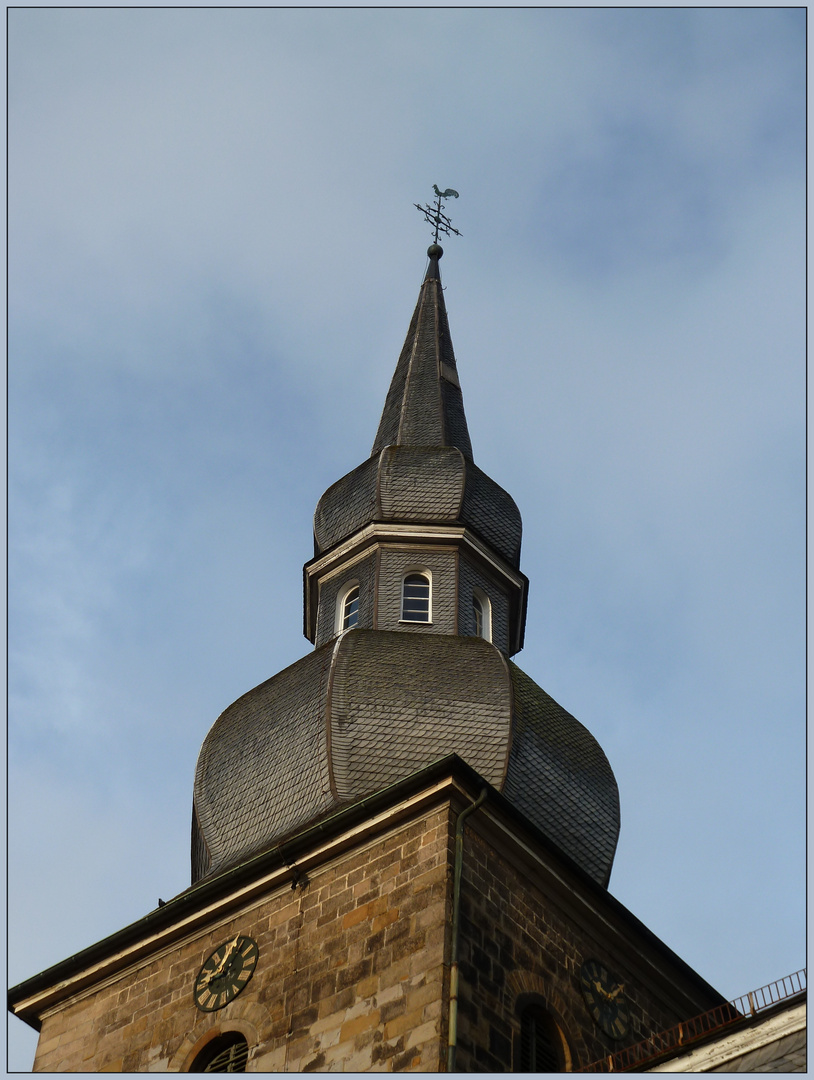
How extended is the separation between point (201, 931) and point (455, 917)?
3.94 metres

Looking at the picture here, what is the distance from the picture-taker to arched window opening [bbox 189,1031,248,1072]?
2173cm

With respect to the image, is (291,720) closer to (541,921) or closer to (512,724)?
(512,724)

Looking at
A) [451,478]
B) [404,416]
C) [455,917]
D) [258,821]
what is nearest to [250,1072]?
[455,917]

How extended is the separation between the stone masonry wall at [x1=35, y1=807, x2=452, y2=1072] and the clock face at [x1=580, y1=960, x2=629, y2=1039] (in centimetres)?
245

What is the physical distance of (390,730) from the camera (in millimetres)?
24422

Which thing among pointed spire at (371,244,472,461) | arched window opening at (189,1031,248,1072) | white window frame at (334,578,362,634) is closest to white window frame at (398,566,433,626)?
white window frame at (334,578,362,634)

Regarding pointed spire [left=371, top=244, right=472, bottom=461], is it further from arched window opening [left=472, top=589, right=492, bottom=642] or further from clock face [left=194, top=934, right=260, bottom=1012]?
Answer: clock face [left=194, top=934, right=260, bottom=1012]

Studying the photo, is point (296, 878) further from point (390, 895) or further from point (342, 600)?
point (342, 600)

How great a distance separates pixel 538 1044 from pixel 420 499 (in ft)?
33.7

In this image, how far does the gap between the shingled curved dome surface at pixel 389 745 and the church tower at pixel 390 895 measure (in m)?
0.03

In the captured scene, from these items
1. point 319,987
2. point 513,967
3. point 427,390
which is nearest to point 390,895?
point 319,987

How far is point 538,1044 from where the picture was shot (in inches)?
837

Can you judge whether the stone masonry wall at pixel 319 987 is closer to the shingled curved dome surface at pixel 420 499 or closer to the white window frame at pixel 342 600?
the white window frame at pixel 342 600

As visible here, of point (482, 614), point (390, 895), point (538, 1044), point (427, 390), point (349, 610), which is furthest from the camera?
point (427, 390)
